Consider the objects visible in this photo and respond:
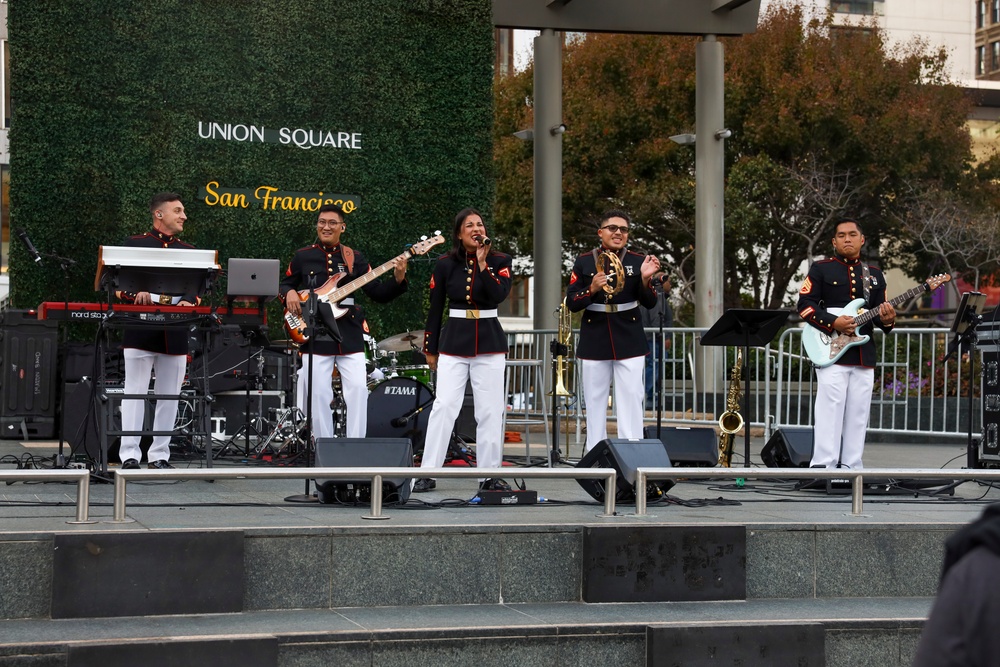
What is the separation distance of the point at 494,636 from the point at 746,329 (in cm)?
470

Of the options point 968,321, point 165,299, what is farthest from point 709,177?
point 165,299

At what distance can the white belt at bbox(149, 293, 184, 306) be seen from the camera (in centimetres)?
886

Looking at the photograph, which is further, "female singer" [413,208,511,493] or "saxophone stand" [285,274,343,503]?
"female singer" [413,208,511,493]

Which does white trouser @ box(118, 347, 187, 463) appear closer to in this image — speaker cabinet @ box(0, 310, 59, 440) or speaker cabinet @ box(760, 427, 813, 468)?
speaker cabinet @ box(0, 310, 59, 440)

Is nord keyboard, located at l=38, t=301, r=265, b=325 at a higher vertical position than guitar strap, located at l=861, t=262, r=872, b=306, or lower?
lower

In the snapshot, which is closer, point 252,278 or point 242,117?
point 252,278

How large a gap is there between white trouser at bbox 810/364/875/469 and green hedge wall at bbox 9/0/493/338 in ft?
20.1

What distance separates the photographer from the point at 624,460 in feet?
26.5

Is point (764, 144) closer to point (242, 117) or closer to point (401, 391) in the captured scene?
point (242, 117)

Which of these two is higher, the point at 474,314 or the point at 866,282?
the point at 866,282

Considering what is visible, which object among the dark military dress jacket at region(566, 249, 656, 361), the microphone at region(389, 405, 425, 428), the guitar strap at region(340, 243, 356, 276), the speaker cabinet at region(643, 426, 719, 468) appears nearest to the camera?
the dark military dress jacket at region(566, 249, 656, 361)

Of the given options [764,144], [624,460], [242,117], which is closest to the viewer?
[624,460]

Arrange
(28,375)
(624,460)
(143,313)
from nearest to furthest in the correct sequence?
(624,460), (143,313), (28,375)

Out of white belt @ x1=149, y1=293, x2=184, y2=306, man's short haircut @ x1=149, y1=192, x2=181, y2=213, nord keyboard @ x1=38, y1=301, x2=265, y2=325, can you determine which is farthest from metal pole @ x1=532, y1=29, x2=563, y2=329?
white belt @ x1=149, y1=293, x2=184, y2=306
